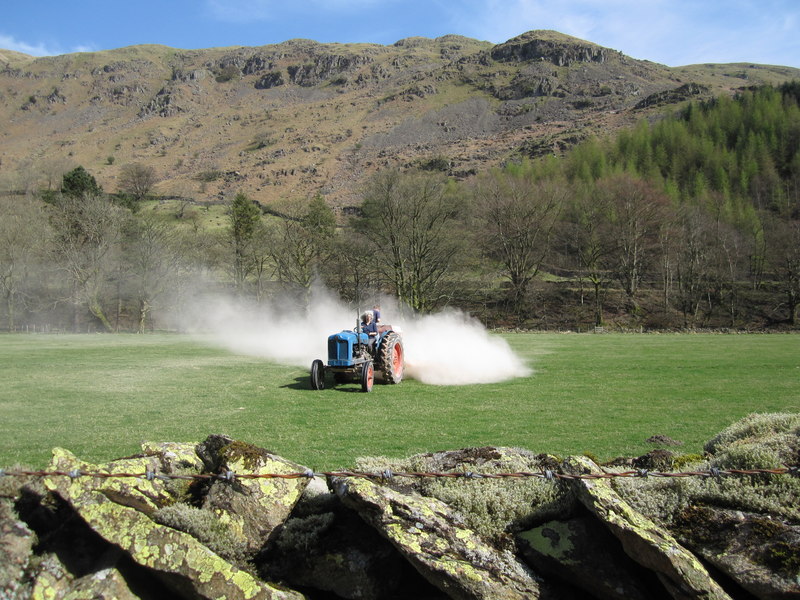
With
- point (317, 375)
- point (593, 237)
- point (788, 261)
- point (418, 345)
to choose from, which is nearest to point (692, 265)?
point (788, 261)

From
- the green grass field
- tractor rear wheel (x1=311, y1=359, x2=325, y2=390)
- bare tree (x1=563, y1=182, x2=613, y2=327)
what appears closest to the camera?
the green grass field

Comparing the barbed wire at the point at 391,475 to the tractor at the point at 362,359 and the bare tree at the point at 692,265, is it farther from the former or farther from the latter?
the bare tree at the point at 692,265

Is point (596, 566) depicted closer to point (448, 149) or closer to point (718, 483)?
point (718, 483)

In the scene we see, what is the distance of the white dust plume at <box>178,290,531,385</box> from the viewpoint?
736 inches

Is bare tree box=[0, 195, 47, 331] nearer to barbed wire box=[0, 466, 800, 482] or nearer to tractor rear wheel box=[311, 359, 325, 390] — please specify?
tractor rear wheel box=[311, 359, 325, 390]

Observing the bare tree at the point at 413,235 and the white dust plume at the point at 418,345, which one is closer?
the white dust plume at the point at 418,345

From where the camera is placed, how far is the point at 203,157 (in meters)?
198

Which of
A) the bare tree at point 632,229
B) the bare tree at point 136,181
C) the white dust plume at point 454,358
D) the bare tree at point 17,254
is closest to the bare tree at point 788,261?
the bare tree at point 632,229

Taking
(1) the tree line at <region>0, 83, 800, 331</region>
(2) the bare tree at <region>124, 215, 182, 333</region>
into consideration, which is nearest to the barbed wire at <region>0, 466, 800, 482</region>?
(1) the tree line at <region>0, 83, 800, 331</region>

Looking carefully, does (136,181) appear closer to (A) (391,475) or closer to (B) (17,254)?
(B) (17,254)

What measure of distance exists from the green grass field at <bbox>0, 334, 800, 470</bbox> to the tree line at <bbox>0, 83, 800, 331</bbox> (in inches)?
916

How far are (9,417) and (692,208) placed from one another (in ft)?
228

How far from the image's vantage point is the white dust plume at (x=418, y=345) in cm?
1870

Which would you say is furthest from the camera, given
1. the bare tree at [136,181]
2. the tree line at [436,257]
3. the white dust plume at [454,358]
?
the bare tree at [136,181]
